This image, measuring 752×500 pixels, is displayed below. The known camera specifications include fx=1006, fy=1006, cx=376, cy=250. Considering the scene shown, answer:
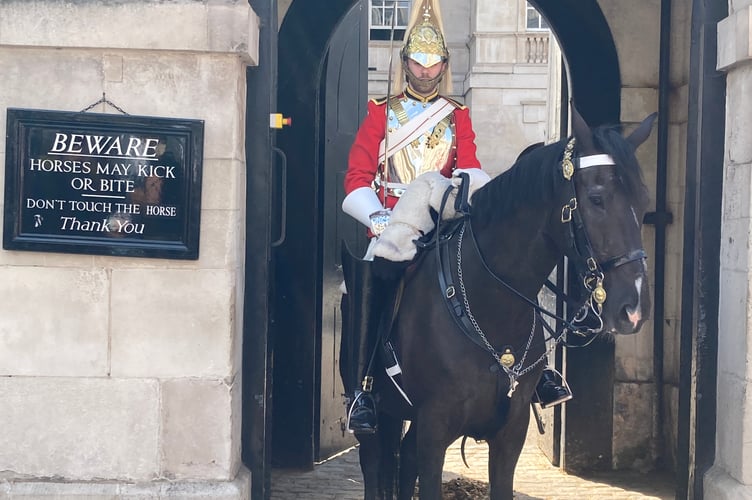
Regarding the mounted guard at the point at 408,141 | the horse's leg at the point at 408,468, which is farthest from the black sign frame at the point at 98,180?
the horse's leg at the point at 408,468

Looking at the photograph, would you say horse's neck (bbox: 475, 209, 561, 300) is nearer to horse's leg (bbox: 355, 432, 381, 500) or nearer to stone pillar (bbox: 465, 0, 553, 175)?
horse's leg (bbox: 355, 432, 381, 500)

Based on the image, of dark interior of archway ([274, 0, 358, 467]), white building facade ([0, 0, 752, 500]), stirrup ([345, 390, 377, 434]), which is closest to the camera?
white building facade ([0, 0, 752, 500])

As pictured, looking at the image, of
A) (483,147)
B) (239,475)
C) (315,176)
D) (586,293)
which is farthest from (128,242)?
(483,147)

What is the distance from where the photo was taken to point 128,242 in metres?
4.64

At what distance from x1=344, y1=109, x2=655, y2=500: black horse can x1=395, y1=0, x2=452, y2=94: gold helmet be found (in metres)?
1.09

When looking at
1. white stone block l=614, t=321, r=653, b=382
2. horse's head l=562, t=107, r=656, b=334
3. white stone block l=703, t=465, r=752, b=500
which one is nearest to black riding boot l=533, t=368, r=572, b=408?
white stone block l=703, t=465, r=752, b=500

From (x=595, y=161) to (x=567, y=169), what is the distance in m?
0.11

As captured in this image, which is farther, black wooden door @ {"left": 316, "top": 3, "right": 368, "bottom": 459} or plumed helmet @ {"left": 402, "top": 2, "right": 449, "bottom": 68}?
black wooden door @ {"left": 316, "top": 3, "right": 368, "bottom": 459}

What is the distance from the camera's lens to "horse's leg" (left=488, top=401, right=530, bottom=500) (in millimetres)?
4402

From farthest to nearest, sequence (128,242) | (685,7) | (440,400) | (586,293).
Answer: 1. (685,7)
2. (128,242)
3. (440,400)
4. (586,293)

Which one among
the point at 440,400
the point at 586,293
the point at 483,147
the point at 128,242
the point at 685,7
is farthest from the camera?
the point at 483,147

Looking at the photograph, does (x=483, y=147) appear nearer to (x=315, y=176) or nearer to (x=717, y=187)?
(x=315, y=176)

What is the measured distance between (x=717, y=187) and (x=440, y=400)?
1.67 meters

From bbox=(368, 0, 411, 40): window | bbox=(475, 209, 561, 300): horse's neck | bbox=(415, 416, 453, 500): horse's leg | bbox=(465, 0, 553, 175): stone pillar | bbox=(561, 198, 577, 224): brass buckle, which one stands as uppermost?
bbox=(368, 0, 411, 40): window
